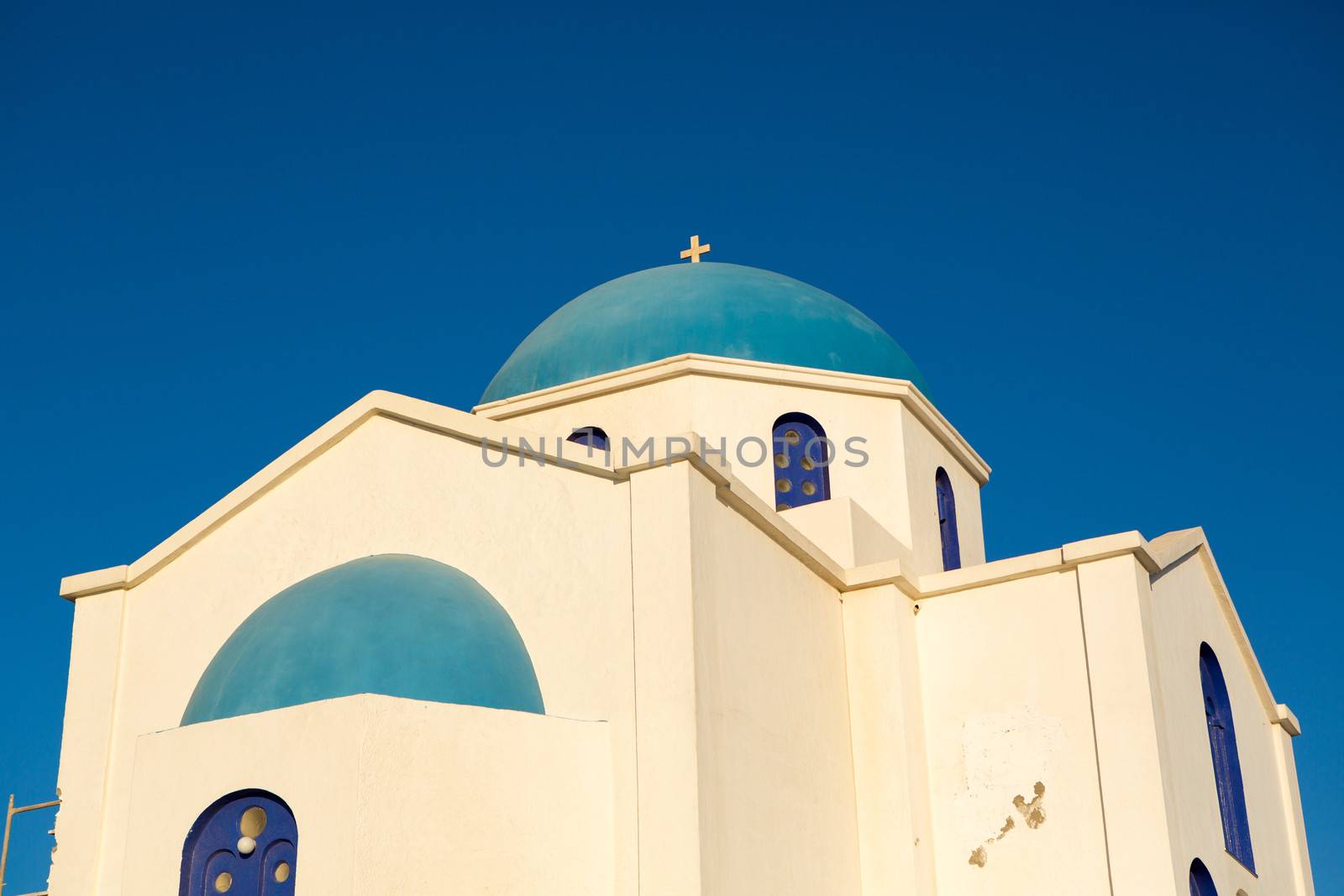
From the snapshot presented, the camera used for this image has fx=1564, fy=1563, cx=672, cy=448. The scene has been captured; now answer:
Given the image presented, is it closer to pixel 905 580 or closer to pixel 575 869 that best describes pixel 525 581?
pixel 575 869

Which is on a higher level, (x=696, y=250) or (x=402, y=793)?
(x=696, y=250)

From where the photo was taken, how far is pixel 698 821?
9.52 meters

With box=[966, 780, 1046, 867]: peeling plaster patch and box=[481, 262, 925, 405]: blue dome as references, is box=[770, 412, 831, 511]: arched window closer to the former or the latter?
box=[481, 262, 925, 405]: blue dome

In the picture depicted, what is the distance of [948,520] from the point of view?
15703mm

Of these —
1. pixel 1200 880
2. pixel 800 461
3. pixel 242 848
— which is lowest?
pixel 1200 880

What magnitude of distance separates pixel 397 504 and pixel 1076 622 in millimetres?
5196

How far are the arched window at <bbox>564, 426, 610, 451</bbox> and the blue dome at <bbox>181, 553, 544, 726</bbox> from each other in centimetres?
391

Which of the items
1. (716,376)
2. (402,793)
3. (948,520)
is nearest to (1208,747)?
(948,520)

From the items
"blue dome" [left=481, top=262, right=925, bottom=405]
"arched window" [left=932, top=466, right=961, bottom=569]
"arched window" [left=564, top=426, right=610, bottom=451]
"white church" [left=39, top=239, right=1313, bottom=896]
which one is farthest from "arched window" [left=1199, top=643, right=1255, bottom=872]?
"arched window" [left=564, top=426, right=610, bottom=451]

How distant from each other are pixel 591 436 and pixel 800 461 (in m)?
1.98

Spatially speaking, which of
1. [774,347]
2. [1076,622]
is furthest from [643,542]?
[774,347]

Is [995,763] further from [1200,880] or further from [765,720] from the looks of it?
[765,720]

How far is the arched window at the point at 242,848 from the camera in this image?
9.55 metres

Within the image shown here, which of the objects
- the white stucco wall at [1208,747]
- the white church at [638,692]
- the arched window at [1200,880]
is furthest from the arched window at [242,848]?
the arched window at [1200,880]
